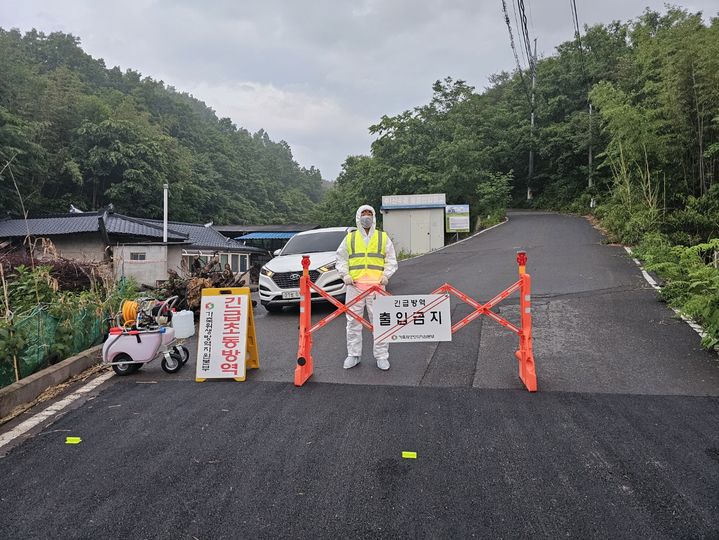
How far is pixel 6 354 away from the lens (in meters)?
4.34

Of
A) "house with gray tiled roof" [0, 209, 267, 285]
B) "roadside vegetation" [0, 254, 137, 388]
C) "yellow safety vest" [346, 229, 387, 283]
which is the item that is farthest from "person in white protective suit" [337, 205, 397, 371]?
"house with gray tiled roof" [0, 209, 267, 285]

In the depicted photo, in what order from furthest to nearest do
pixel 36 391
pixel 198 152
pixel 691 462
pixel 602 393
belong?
pixel 198 152
pixel 36 391
pixel 602 393
pixel 691 462

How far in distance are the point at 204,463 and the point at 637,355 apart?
4947 millimetres

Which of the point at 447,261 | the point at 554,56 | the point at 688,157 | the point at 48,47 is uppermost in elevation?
the point at 48,47

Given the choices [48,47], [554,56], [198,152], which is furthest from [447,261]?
[48,47]

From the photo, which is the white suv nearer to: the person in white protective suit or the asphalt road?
the asphalt road

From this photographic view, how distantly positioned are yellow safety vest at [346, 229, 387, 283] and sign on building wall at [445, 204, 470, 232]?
63.0ft

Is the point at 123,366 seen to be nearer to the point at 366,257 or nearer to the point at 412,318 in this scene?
the point at 366,257

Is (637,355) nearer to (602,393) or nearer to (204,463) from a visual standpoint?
(602,393)

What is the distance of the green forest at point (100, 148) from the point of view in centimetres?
2966

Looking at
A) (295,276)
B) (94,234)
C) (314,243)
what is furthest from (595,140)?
(94,234)

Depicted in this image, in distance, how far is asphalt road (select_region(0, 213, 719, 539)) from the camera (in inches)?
95.2

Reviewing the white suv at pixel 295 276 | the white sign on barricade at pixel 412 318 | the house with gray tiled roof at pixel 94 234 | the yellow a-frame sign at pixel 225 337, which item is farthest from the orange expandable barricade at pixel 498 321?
the house with gray tiled roof at pixel 94 234

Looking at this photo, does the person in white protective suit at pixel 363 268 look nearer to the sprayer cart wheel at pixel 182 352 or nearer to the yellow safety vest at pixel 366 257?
the yellow safety vest at pixel 366 257
